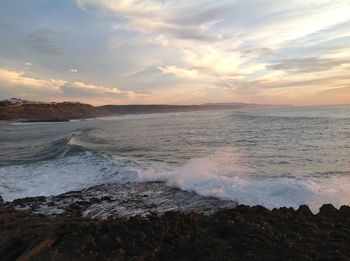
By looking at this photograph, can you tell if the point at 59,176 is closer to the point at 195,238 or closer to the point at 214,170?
the point at 214,170

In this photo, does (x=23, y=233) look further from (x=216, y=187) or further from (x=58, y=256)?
(x=216, y=187)

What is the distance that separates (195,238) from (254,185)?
22.8ft

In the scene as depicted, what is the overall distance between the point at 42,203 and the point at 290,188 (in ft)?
26.9

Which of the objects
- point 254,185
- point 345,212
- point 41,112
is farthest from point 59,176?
point 41,112

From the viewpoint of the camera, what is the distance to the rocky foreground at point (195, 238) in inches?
229

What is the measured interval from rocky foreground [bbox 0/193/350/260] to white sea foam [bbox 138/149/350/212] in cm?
331

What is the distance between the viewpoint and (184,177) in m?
14.6

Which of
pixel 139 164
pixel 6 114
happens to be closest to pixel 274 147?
pixel 139 164

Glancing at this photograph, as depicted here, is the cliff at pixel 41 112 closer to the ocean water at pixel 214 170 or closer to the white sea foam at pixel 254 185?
the ocean water at pixel 214 170

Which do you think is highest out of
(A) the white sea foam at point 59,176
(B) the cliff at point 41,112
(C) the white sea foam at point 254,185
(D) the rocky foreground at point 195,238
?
(B) the cliff at point 41,112

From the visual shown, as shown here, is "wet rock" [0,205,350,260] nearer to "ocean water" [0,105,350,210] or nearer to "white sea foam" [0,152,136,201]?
"ocean water" [0,105,350,210]

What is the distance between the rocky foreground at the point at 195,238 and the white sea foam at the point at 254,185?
10.9ft

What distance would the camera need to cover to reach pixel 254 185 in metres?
12.9

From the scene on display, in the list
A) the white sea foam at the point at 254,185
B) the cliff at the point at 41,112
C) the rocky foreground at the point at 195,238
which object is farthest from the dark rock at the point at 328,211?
the cliff at the point at 41,112
